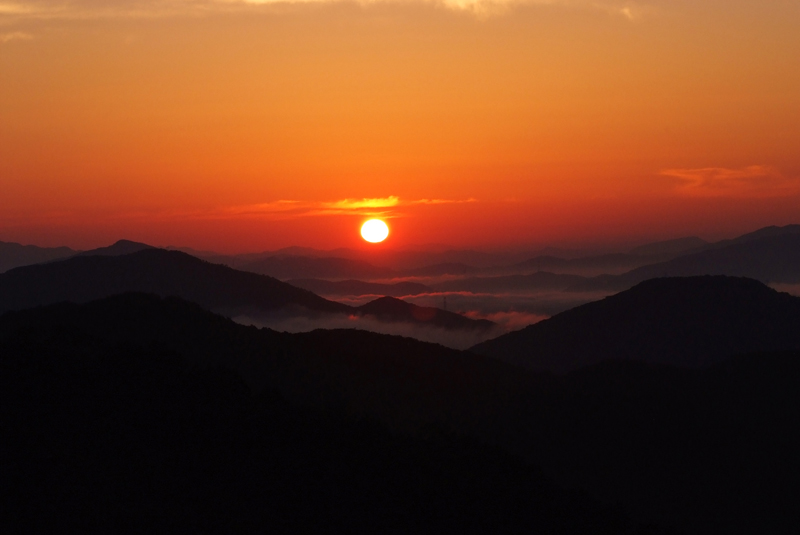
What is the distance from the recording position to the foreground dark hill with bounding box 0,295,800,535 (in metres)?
49.0

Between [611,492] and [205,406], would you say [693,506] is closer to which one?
[611,492]

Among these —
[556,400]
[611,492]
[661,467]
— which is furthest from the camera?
[556,400]

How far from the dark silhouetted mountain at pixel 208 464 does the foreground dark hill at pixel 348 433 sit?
0.17 meters

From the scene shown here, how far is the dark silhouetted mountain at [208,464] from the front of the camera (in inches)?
1720

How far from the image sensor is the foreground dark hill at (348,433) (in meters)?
49.0

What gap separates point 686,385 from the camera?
116562mm

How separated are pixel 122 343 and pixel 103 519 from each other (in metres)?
35.2

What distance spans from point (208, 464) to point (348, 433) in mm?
17004

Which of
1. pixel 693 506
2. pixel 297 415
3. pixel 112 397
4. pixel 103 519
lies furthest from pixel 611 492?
pixel 103 519

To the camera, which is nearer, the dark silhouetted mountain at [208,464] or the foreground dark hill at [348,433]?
the dark silhouetted mountain at [208,464]

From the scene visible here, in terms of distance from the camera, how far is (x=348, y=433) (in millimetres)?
67875

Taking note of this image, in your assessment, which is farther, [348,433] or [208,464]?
[348,433]

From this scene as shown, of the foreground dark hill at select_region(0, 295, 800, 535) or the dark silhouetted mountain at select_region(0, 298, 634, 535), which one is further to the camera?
the foreground dark hill at select_region(0, 295, 800, 535)

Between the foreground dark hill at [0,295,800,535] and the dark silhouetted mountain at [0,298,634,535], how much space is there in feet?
0.57
